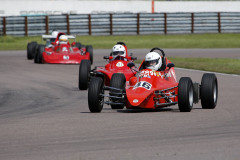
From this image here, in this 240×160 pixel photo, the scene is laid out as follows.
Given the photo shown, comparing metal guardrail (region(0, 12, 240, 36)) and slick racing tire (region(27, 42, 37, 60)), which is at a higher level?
metal guardrail (region(0, 12, 240, 36))

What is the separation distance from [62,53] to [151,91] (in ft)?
48.6

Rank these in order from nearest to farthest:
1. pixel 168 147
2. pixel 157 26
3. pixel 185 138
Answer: pixel 168 147 < pixel 185 138 < pixel 157 26

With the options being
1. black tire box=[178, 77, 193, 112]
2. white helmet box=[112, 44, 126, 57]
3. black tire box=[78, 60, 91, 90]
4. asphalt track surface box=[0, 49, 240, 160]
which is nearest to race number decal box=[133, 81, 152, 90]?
asphalt track surface box=[0, 49, 240, 160]

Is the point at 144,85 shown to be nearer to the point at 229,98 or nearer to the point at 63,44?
the point at 229,98

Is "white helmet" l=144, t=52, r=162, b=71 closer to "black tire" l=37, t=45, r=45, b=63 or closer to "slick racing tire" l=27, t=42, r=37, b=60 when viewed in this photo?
"black tire" l=37, t=45, r=45, b=63

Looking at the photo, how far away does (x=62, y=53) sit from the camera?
26016mm

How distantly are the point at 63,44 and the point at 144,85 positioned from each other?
1510 centimetres

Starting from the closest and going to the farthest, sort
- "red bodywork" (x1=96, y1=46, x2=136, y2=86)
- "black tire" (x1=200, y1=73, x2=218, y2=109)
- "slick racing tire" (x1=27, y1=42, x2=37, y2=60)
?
1. "black tire" (x1=200, y1=73, x2=218, y2=109)
2. "red bodywork" (x1=96, y1=46, x2=136, y2=86)
3. "slick racing tire" (x1=27, y1=42, x2=37, y2=60)

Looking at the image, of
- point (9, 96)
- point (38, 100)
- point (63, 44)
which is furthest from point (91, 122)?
point (63, 44)

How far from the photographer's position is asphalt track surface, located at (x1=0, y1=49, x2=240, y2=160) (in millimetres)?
7734

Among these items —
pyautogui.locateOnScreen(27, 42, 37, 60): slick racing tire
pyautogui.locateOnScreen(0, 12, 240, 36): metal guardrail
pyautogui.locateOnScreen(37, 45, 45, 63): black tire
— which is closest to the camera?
pyautogui.locateOnScreen(37, 45, 45, 63): black tire

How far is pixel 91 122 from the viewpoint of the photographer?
10422mm

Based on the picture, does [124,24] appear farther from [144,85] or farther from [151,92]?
[151,92]

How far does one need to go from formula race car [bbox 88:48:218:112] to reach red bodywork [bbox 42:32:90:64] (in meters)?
13.0
